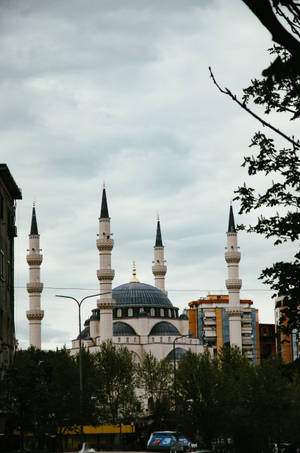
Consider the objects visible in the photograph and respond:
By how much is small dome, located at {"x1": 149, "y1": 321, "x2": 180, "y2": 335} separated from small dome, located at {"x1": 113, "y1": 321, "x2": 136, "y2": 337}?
2.71m

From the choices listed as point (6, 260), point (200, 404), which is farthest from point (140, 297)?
point (6, 260)

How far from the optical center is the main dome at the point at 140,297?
364ft

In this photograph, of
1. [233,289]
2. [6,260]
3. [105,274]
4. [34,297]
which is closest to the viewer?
[6,260]

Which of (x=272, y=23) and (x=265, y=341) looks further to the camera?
(x=265, y=341)

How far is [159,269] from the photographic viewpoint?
11131cm

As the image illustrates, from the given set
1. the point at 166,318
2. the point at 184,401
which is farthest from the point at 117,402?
the point at 166,318

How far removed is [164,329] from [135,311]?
5408 millimetres

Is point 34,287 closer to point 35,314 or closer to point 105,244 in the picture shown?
point 35,314

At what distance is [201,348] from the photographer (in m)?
109

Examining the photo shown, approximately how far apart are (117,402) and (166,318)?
40.5 m

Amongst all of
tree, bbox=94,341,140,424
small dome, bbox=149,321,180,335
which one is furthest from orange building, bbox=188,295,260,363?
tree, bbox=94,341,140,424

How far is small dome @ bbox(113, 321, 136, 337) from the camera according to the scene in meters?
106

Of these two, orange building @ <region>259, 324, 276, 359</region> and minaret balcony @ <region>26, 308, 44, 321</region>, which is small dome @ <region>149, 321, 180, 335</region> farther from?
orange building @ <region>259, 324, 276, 359</region>

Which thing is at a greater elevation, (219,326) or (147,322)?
(219,326)
